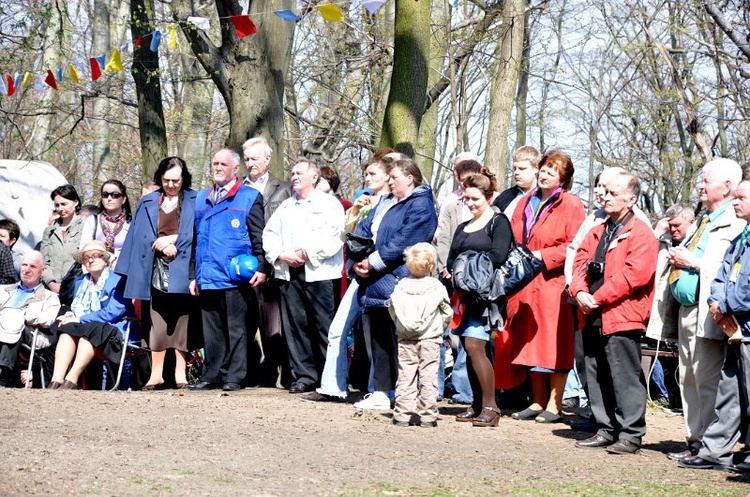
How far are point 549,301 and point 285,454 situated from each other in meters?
2.74

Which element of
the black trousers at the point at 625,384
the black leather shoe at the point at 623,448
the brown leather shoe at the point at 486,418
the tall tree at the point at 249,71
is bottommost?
the black leather shoe at the point at 623,448

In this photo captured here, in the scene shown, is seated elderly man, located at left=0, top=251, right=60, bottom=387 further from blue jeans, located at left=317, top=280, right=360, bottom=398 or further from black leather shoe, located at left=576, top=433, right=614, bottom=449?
black leather shoe, located at left=576, top=433, right=614, bottom=449

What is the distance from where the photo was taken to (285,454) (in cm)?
702

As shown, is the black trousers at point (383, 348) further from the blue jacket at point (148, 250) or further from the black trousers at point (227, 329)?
the blue jacket at point (148, 250)

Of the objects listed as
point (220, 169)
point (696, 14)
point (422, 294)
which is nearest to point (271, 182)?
point (220, 169)

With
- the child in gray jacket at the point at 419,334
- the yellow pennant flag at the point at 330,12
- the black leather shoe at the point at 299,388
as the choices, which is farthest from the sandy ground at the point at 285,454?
the yellow pennant flag at the point at 330,12

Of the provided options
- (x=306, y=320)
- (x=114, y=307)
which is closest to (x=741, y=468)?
(x=306, y=320)

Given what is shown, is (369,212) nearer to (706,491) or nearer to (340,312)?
(340,312)

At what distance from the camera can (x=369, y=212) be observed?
941cm

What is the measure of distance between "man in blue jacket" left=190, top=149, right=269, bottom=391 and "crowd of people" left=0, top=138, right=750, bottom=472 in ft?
0.06

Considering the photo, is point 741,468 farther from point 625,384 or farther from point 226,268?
point 226,268

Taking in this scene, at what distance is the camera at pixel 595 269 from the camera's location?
784 cm

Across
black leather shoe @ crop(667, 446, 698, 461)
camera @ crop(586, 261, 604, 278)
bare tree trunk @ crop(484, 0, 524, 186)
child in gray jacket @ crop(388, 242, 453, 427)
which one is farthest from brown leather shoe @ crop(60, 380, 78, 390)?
bare tree trunk @ crop(484, 0, 524, 186)

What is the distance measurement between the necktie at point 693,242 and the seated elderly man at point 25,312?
18.4ft
